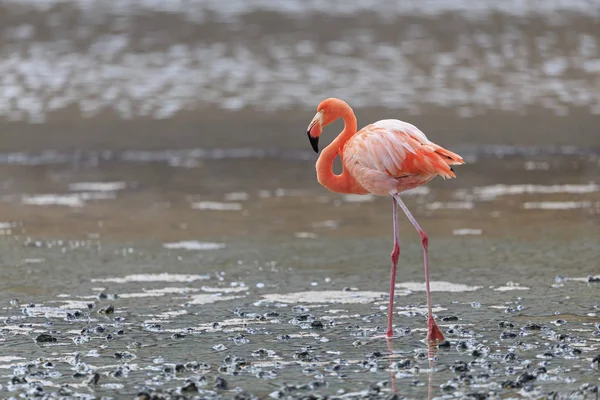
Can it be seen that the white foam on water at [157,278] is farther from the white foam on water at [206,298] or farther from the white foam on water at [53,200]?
the white foam on water at [53,200]

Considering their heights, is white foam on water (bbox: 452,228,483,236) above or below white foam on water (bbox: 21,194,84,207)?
below

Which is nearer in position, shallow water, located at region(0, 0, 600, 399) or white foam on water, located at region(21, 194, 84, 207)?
shallow water, located at region(0, 0, 600, 399)

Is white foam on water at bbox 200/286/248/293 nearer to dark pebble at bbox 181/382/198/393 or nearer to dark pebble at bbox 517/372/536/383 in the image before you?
dark pebble at bbox 181/382/198/393

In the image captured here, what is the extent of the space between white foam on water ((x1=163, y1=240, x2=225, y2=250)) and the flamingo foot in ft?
13.6

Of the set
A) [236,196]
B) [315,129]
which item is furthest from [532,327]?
[236,196]

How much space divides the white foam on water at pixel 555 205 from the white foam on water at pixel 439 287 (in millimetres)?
3988

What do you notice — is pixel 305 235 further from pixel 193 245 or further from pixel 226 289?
pixel 226 289

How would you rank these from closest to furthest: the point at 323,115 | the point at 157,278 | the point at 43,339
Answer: the point at 43,339 < the point at 323,115 < the point at 157,278

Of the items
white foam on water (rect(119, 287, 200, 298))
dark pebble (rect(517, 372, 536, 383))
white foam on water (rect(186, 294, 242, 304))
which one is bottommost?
dark pebble (rect(517, 372, 536, 383))

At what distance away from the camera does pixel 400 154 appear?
24.9 ft

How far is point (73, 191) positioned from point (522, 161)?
22.0 feet

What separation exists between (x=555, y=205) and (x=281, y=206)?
3.26 metres

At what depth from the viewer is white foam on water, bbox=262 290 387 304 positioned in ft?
28.0

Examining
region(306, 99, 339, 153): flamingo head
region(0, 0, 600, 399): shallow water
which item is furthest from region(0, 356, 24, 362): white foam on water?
region(306, 99, 339, 153): flamingo head
